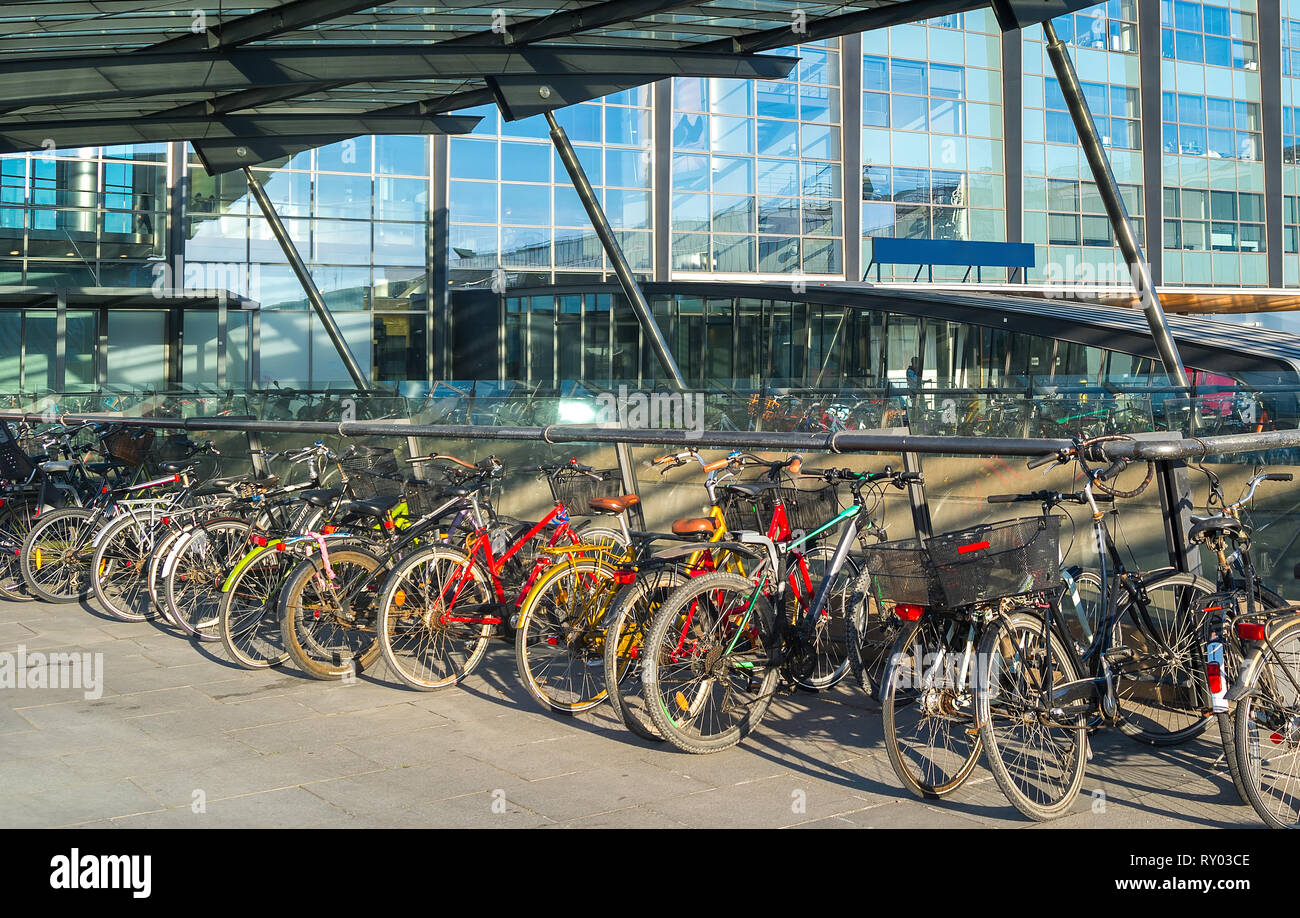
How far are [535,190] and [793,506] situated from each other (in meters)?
32.1

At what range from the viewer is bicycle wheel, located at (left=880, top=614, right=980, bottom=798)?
165 inches

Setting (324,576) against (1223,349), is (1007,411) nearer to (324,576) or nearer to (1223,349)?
(324,576)

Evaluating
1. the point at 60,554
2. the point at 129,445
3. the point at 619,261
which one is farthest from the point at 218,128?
the point at 60,554

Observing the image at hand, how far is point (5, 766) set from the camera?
4762mm

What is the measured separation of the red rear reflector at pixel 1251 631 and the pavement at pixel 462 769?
59 centimetres

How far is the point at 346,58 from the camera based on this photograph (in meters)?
13.5

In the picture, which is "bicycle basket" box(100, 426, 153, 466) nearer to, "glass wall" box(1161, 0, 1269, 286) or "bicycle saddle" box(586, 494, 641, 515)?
"bicycle saddle" box(586, 494, 641, 515)

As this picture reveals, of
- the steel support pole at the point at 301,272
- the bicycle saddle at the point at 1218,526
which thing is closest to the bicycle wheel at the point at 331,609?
the bicycle saddle at the point at 1218,526

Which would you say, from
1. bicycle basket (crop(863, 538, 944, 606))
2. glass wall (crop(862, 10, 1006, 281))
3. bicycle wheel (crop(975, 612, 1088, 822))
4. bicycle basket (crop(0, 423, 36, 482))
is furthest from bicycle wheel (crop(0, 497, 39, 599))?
glass wall (crop(862, 10, 1006, 281))

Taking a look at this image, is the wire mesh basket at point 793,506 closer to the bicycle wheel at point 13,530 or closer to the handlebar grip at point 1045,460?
the handlebar grip at point 1045,460

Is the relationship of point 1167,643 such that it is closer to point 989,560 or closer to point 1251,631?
point 1251,631

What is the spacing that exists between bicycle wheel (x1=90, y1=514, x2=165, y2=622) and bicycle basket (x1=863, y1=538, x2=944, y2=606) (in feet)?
18.3

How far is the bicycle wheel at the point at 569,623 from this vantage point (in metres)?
5.61
